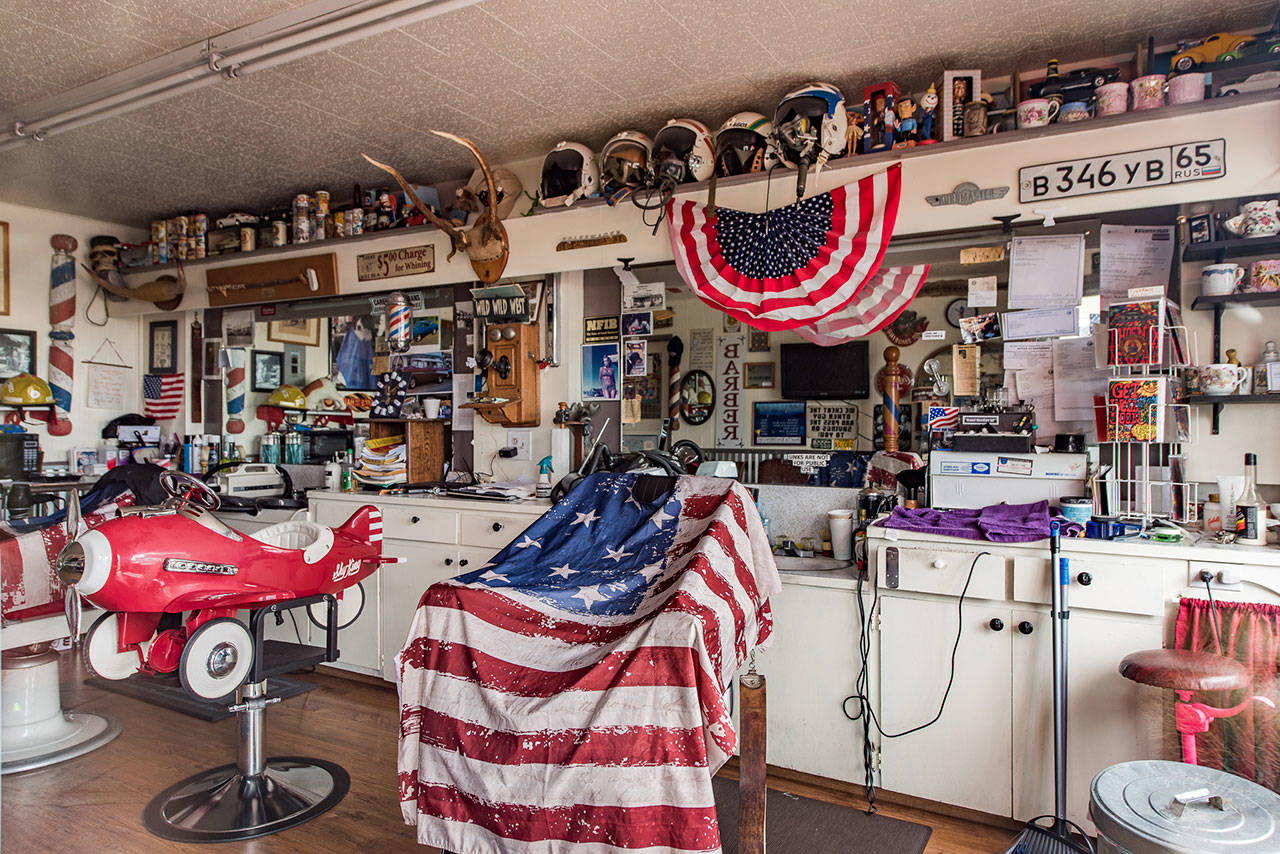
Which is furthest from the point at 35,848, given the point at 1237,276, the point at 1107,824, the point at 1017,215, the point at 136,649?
the point at 1237,276

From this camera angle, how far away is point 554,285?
4305mm

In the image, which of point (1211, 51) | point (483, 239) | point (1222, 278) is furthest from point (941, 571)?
point (483, 239)

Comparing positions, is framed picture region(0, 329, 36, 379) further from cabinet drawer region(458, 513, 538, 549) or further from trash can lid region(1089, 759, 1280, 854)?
trash can lid region(1089, 759, 1280, 854)

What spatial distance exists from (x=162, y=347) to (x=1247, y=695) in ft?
22.7

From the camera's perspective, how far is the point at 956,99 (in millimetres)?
3197

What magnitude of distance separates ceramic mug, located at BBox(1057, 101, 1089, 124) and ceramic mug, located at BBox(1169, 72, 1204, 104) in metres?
0.28

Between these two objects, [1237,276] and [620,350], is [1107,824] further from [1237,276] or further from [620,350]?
[620,350]

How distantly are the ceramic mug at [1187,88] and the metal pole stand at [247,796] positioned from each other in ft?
12.1

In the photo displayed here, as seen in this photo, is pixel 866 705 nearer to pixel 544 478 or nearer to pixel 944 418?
pixel 944 418

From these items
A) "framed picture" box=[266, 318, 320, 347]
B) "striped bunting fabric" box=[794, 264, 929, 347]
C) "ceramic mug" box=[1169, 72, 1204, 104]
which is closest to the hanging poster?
"striped bunting fabric" box=[794, 264, 929, 347]

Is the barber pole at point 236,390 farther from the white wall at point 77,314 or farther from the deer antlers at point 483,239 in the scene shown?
the deer antlers at point 483,239

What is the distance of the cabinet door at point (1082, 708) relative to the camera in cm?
258

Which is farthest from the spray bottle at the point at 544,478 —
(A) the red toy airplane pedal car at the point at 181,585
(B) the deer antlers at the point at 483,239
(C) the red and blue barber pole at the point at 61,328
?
(C) the red and blue barber pole at the point at 61,328

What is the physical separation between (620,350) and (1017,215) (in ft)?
6.53
